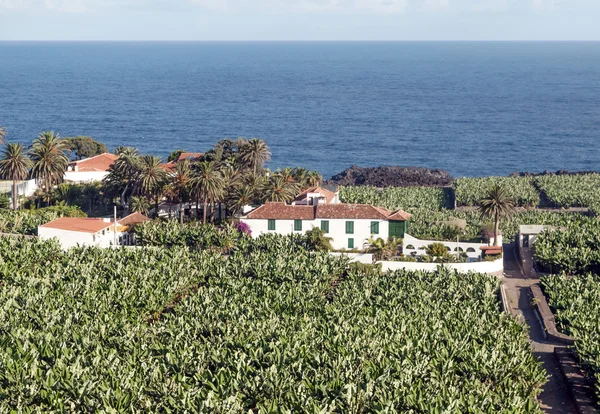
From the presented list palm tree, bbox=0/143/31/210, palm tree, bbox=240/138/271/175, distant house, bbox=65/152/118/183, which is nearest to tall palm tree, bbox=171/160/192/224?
palm tree, bbox=240/138/271/175

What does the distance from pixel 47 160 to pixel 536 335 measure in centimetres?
5036

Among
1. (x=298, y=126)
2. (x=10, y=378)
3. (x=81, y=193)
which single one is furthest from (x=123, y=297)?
(x=298, y=126)

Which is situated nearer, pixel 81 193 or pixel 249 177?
pixel 249 177

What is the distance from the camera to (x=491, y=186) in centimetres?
10475

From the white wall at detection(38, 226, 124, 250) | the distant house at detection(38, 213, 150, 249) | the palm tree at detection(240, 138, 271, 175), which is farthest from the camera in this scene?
the palm tree at detection(240, 138, 271, 175)

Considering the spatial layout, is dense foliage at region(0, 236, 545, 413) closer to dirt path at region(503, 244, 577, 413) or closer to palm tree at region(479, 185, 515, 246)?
dirt path at region(503, 244, 577, 413)

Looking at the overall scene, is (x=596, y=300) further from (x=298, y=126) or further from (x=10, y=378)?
(x=298, y=126)

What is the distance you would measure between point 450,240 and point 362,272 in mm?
14757

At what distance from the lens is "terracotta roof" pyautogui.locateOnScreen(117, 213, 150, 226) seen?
73.7 meters

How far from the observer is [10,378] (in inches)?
1419

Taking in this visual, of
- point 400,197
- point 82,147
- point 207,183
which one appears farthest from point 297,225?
point 82,147

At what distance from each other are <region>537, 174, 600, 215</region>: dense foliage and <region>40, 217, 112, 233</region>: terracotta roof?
1968 inches

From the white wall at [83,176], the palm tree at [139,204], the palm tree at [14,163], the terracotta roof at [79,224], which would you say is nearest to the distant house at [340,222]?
the terracotta roof at [79,224]

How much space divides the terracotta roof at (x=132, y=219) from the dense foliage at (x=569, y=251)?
32.7 metres
